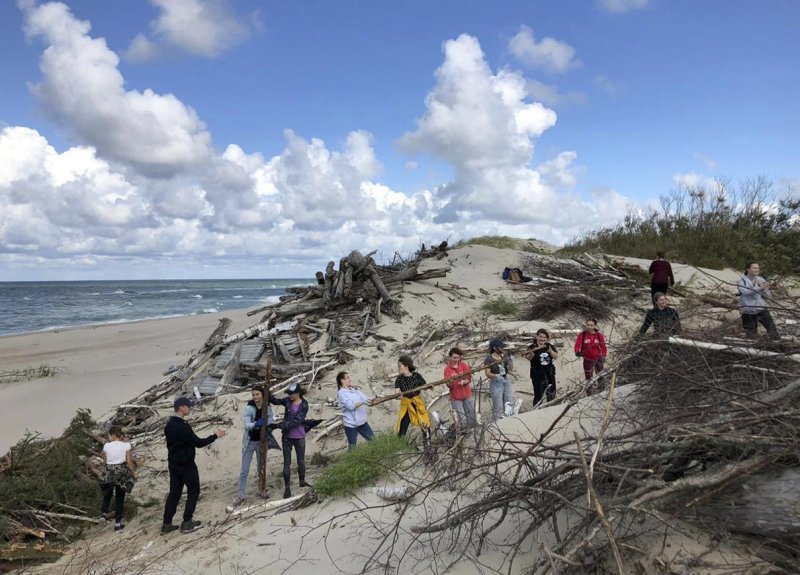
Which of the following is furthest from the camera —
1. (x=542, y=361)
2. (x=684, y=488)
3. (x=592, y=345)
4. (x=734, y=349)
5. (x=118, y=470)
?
(x=542, y=361)

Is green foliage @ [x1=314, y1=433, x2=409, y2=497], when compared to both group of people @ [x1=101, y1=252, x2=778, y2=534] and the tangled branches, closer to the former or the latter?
group of people @ [x1=101, y1=252, x2=778, y2=534]

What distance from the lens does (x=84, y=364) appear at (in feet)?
57.6

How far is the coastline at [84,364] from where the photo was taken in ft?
38.8

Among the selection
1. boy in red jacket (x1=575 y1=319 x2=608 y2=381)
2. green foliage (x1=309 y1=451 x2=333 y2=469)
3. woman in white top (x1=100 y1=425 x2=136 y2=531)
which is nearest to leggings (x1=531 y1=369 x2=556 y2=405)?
boy in red jacket (x1=575 y1=319 x2=608 y2=381)

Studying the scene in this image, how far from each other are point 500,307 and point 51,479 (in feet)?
35.8

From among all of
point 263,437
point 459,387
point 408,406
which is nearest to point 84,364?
point 263,437

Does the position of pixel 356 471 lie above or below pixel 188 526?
above

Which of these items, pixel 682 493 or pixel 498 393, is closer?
pixel 682 493

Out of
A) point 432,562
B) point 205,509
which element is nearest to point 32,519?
point 205,509

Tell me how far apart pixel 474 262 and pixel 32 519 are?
55.6 ft

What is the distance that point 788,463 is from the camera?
105 inches

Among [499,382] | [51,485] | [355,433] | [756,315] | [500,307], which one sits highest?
[756,315]

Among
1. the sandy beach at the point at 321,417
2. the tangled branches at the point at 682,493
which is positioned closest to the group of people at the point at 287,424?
the sandy beach at the point at 321,417

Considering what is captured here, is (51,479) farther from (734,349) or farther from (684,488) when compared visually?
(734,349)
